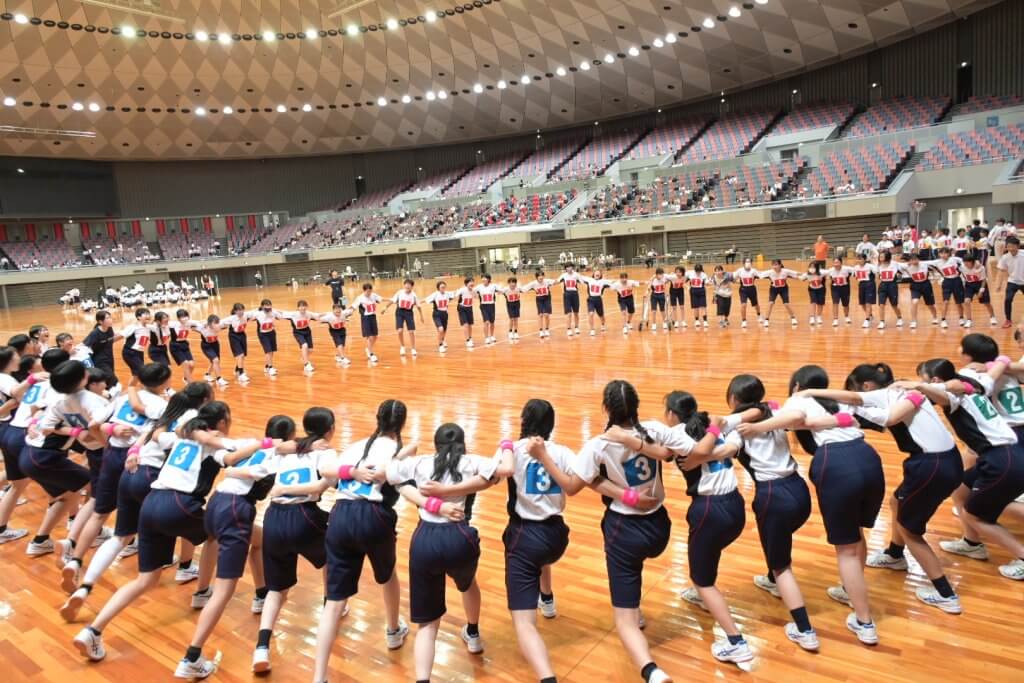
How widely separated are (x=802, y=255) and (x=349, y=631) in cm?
2803

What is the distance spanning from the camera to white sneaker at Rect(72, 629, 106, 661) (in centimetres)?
384

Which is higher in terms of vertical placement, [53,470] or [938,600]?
[53,470]

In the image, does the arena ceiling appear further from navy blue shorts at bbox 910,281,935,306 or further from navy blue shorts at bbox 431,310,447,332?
navy blue shorts at bbox 431,310,447,332

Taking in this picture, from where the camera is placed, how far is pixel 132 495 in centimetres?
434

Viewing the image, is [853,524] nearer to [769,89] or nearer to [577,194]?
[577,194]

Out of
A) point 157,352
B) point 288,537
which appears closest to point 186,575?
point 288,537

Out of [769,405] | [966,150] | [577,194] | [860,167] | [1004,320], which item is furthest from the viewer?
[577,194]

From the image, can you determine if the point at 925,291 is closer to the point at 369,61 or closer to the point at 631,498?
the point at 631,498

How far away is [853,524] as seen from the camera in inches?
139

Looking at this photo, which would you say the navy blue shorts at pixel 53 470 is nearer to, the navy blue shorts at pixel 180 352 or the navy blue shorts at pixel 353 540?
the navy blue shorts at pixel 353 540

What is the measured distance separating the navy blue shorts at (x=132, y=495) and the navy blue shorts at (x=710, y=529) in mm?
3442

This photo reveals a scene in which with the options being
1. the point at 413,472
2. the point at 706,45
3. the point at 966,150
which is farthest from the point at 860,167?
the point at 413,472

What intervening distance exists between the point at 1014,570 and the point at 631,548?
104 inches

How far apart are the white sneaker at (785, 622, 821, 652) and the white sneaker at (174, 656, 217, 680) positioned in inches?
130
